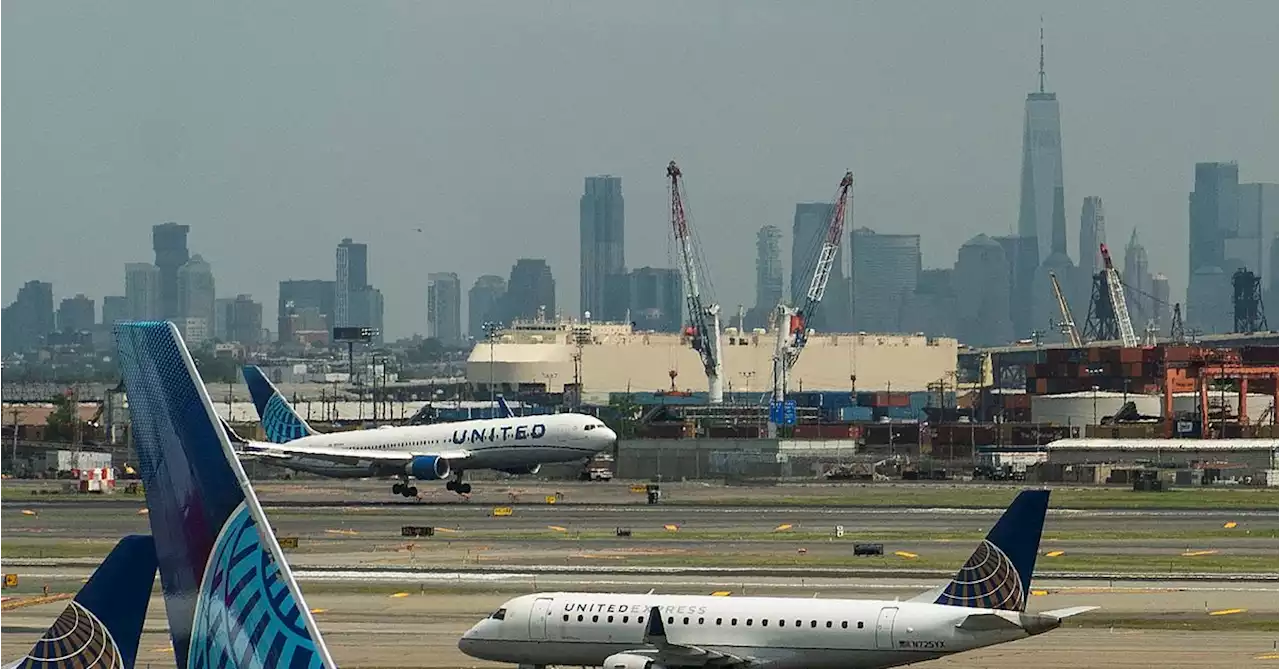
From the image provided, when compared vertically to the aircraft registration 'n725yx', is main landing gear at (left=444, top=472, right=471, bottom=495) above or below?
below

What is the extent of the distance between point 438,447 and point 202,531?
114 metres

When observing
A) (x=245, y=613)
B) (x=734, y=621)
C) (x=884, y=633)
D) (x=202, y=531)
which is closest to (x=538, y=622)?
(x=734, y=621)

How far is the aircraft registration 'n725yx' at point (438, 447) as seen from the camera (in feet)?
417

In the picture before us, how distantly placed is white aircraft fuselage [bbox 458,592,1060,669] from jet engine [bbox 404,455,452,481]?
76975 mm

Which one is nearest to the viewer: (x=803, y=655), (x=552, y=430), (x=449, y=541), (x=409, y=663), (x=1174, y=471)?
(x=803, y=655)

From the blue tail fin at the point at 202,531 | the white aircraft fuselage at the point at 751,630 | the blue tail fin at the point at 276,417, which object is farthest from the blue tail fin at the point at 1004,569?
the blue tail fin at the point at 276,417

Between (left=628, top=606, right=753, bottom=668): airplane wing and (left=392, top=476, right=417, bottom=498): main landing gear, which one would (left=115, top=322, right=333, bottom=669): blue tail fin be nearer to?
(left=628, top=606, right=753, bottom=668): airplane wing

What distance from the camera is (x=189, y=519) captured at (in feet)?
60.9

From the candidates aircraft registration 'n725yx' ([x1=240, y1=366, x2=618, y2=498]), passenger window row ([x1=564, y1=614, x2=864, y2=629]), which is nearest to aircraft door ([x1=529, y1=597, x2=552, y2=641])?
passenger window row ([x1=564, y1=614, x2=864, y2=629])

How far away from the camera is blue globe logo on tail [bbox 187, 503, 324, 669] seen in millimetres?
17672

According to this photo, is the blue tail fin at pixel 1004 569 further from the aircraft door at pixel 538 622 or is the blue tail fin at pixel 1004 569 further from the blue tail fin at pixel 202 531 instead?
the blue tail fin at pixel 202 531

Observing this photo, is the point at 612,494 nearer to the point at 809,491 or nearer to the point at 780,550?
the point at 809,491

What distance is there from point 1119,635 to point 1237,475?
11413cm

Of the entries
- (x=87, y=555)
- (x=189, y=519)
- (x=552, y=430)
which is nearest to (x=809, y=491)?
(x=552, y=430)
